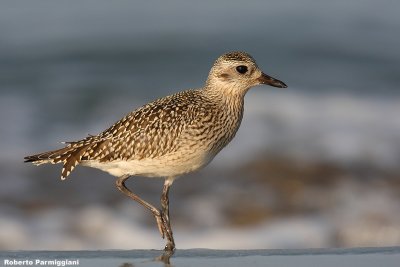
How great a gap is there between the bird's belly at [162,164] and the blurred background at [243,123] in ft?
12.0

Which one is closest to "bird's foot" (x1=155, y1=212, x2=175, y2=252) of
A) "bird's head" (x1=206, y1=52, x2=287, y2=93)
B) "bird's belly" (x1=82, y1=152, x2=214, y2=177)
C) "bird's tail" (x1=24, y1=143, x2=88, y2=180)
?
"bird's belly" (x1=82, y1=152, x2=214, y2=177)

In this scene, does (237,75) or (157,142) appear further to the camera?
(237,75)

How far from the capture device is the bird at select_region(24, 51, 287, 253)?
32.7 feet

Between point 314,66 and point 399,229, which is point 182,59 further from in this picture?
point 399,229

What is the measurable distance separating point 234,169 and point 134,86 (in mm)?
5045

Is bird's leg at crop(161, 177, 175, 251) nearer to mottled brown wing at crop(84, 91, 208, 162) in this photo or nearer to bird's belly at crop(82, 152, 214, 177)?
bird's belly at crop(82, 152, 214, 177)

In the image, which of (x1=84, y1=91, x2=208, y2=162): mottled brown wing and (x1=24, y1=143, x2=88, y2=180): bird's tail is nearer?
(x1=84, y1=91, x2=208, y2=162): mottled brown wing

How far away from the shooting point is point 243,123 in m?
18.2

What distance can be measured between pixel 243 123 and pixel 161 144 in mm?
8337

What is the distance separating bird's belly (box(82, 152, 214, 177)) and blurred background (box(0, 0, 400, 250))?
12.0ft

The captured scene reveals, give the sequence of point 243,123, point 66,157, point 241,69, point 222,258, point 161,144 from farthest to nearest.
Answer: point 243,123
point 241,69
point 66,157
point 161,144
point 222,258

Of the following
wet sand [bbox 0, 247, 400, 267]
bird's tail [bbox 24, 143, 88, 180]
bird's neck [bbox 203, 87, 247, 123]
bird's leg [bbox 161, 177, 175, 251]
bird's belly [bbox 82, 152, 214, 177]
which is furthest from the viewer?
bird's neck [bbox 203, 87, 247, 123]

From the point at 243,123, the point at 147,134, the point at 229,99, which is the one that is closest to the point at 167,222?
the point at 147,134

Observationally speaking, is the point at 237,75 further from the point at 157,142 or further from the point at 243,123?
the point at 243,123
